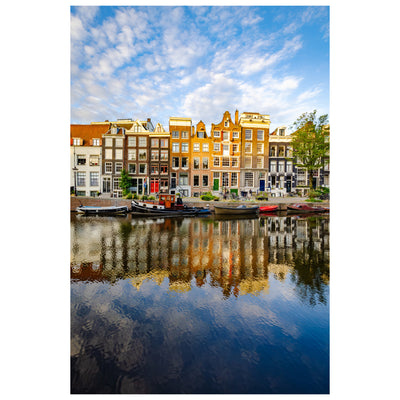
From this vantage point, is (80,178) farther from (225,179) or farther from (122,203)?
(225,179)

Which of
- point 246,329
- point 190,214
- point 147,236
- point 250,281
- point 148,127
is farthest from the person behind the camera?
point 148,127

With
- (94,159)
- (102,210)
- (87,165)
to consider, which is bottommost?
(102,210)

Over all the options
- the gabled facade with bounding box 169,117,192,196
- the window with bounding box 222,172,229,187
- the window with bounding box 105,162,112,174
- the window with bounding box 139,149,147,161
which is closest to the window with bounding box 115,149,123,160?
the window with bounding box 105,162,112,174

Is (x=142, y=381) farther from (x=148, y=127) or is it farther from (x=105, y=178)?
(x=148, y=127)

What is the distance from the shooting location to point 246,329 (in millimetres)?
4254

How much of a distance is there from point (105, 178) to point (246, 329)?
3541 cm

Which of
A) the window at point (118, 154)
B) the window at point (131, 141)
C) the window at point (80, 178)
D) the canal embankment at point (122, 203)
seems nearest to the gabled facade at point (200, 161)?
the canal embankment at point (122, 203)

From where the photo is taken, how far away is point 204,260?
856 centimetres

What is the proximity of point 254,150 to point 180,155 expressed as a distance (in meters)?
13.8

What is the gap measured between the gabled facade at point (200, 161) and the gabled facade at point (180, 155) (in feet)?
2.98

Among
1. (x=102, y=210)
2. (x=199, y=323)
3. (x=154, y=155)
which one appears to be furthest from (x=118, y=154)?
(x=199, y=323)

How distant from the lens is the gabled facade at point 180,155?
34.5 metres

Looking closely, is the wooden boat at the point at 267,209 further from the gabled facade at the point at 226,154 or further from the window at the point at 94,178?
the window at the point at 94,178
